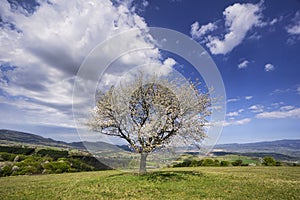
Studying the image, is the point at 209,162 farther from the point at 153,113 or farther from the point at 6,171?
the point at 6,171

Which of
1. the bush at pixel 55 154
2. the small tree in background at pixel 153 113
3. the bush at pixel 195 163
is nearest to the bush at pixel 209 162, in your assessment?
the bush at pixel 195 163

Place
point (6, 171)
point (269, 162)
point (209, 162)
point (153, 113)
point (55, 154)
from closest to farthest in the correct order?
point (153, 113)
point (6, 171)
point (269, 162)
point (209, 162)
point (55, 154)

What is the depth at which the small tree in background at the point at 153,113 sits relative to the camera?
16.0m

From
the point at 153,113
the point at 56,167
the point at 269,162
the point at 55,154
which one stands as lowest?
the point at 56,167

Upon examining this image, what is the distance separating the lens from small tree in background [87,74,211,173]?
52.4 ft

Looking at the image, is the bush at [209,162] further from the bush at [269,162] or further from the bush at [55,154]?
the bush at [55,154]

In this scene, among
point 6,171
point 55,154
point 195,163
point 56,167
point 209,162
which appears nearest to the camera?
point 6,171

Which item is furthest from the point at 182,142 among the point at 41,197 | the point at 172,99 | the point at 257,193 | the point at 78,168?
the point at 78,168

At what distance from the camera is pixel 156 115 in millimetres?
15938

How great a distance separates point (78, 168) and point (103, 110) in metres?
23.9

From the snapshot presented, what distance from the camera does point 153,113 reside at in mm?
16250

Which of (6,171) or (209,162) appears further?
(209,162)

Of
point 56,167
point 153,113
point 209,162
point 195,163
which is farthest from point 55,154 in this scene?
point 153,113

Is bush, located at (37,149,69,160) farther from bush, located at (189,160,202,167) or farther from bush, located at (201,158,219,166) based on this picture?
bush, located at (201,158,219,166)
